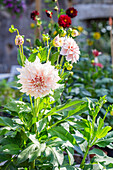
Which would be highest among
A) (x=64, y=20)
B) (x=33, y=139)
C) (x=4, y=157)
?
(x=64, y=20)

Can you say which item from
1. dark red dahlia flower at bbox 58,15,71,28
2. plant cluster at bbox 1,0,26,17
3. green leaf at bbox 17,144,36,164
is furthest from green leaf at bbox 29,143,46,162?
plant cluster at bbox 1,0,26,17

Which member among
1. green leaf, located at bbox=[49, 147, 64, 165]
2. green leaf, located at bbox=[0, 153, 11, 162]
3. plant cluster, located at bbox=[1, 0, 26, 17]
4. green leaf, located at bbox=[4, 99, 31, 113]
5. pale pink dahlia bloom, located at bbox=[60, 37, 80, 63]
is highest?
plant cluster, located at bbox=[1, 0, 26, 17]

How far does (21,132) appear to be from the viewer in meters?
1.09

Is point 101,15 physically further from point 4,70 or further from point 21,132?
point 21,132

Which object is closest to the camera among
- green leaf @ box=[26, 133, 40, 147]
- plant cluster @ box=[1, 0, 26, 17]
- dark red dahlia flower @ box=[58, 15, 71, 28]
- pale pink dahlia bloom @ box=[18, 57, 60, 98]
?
pale pink dahlia bloom @ box=[18, 57, 60, 98]

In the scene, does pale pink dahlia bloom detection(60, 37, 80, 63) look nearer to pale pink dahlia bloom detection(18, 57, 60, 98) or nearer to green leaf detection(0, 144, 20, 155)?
pale pink dahlia bloom detection(18, 57, 60, 98)

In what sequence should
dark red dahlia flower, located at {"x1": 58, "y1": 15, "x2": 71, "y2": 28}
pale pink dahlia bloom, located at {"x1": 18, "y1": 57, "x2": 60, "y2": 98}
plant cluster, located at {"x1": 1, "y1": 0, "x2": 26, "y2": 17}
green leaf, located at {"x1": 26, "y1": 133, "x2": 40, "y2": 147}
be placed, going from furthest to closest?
plant cluster, located at {"x1": 1, "y1": 0, "x2": 26, "y2": 17}, dark red dahlia flower, located at {"x1": 58, "y1": 15, "x2": 71, "y2": 28}, green leaf, located at {"x1": 26, "y1": 133, "x2": 40, "y2": 147}, pale pink dahlia bloom, located at {"x1": 18, "y1": 57, "x2": 60, "y2": 98}

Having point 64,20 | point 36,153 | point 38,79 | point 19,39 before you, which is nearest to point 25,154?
point 36,153

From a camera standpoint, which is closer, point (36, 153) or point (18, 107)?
point (36, 153)

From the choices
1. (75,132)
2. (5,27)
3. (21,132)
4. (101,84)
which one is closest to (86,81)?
(101,84)

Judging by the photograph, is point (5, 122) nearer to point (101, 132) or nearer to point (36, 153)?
point (36, 153)

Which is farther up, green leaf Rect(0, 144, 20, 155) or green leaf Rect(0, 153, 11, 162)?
green leaf Rect(0, 144, 20, 155)

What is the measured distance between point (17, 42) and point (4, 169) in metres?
0.62

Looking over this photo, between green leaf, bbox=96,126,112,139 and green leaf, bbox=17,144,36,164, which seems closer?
green leaf, bbox=17,144,36,164
